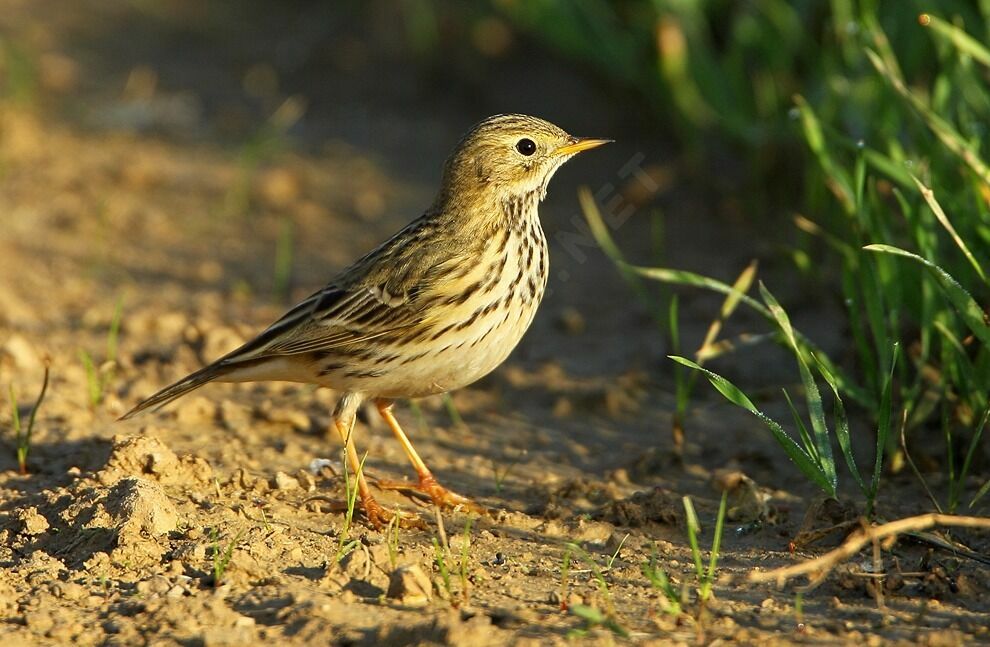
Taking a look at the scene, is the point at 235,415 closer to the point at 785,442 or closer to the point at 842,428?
the point at 785,442

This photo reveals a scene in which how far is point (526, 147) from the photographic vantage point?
6.08 metres

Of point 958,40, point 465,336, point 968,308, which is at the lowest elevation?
point 968,308

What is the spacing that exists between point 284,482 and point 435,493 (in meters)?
0.63

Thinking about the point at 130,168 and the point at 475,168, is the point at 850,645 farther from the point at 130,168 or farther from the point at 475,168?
the point at 130,168

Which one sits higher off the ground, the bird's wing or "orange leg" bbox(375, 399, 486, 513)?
the bird's wing

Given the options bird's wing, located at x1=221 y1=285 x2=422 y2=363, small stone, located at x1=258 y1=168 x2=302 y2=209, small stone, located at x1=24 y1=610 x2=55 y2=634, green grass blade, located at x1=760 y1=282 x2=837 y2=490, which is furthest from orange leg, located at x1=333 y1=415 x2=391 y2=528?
small stone, located at x1=258 y1=168 x2=302 y2=209

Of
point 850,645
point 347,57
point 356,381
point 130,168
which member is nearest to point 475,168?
point 356,381

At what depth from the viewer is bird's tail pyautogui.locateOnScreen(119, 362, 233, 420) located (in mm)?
5797

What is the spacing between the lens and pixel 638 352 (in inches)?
296

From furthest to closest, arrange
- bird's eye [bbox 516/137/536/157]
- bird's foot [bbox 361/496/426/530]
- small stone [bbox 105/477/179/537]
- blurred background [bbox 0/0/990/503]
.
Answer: bird's eye [bbox 516/137/536/157]
blurred background [bbox 0/0/990/503]
bird's foot [bbox 361/496/426/530]
small stone [bbox 105/477/179/537]

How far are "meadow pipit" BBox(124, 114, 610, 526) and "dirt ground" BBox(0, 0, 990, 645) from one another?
453 millimetres

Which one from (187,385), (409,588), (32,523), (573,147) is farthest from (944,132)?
(32,523)

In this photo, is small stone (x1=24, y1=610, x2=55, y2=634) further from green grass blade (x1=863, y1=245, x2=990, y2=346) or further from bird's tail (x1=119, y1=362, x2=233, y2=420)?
green grass blade (x1=863, y1=245, x2=990, y2=346)

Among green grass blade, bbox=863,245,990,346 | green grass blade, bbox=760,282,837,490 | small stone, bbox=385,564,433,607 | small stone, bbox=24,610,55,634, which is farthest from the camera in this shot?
green grass blade, bbox=863,245,990,346
